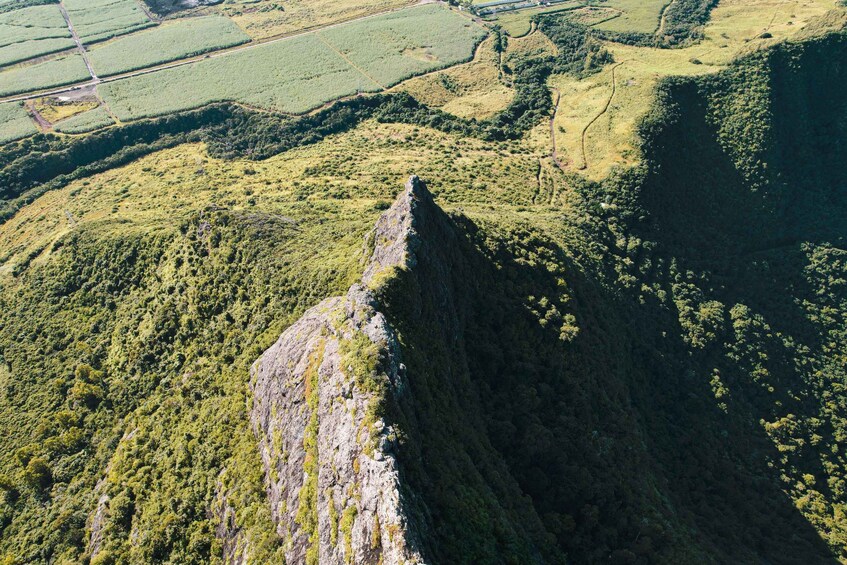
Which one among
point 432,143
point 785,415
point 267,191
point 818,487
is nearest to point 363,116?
point 432,143

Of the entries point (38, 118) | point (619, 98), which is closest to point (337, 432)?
point (619, 98)

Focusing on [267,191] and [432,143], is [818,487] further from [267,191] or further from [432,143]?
[267,191]

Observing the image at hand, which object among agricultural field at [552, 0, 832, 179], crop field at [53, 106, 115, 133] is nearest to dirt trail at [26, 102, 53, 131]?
crop field at [53, 106, 115, 133]

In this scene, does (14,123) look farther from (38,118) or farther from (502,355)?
(502,355)

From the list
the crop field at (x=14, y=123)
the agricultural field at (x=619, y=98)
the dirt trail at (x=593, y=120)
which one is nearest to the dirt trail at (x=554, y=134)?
the agricultural field at (x=619, y=98)

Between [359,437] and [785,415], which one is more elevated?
[359,437]

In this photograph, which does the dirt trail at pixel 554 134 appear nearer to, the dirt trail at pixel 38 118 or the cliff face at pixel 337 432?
the cliff face at pixel 337 432
